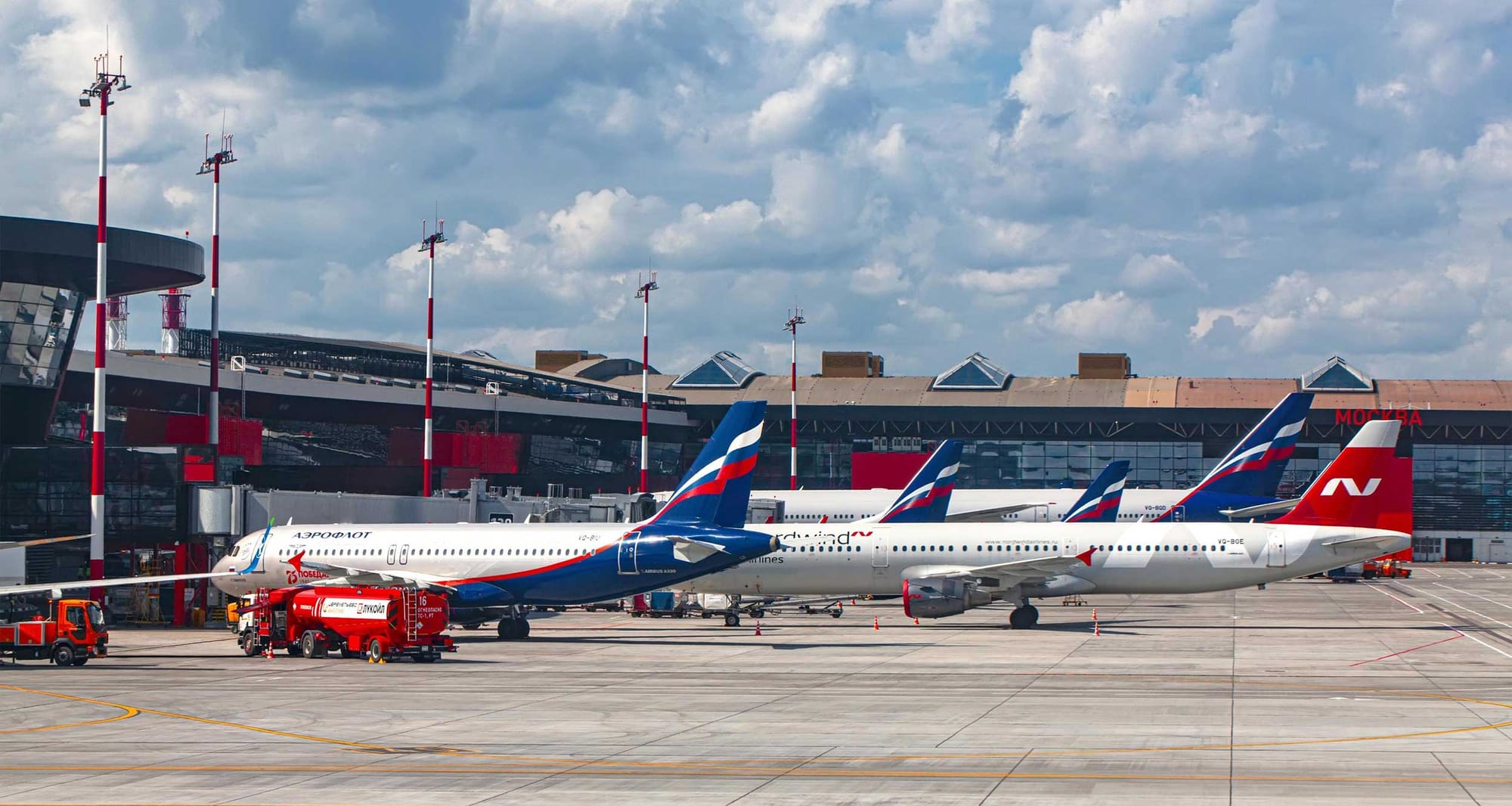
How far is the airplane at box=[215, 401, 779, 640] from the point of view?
4691cm

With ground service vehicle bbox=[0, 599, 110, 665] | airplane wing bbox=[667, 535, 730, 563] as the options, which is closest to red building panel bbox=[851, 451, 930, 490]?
airplane wing bbox=[667, 535, 730, 563]

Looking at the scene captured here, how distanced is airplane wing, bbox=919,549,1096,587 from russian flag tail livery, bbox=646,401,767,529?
10.5m

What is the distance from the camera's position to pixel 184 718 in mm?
29484

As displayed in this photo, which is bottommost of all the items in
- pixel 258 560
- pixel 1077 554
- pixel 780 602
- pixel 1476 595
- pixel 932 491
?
pixel 780 602

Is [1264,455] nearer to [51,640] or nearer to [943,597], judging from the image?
[943,597]

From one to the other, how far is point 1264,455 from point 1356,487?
56.7 ft

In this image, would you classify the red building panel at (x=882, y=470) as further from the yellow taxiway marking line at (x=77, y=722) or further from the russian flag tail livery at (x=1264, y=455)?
the yellow taxiway marking line at (x=77, y=722)

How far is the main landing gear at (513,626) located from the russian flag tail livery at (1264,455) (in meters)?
34.9

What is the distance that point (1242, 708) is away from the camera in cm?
3047

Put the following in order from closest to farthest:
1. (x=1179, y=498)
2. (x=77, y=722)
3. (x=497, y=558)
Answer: (x=77, y=722), (x=497, y=558), (x=1179, y=498)

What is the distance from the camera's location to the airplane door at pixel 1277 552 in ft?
170

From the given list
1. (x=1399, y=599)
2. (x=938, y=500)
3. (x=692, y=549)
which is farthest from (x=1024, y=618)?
(x=1399, y=599)

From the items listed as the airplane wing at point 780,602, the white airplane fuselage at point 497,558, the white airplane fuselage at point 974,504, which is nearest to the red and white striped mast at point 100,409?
the white airplane fuselage at point 497,558

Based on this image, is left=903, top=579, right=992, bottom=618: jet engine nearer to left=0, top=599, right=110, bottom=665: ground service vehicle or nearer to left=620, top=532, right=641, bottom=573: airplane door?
left=620, top=532, right=641, bottom=573: airplane door
